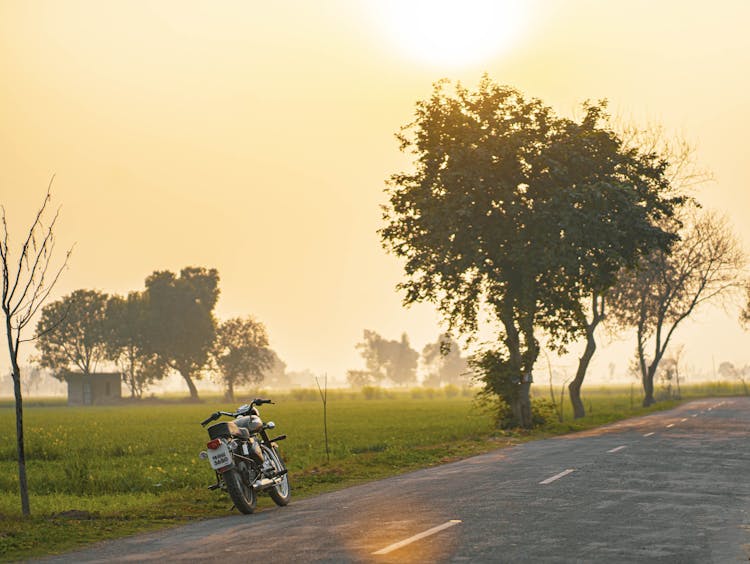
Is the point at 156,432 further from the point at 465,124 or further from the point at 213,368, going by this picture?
the point at 213,368

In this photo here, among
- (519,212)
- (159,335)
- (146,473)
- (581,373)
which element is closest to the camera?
(146,473)

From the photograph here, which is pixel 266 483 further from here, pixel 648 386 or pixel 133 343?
pixel 133 343

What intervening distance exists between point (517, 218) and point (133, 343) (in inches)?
4088

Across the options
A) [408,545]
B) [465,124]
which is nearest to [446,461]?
[408,545]

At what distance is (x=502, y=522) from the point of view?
1171 cm

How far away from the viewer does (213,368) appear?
5394 inches

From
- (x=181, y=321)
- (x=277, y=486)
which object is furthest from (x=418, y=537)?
(x=181, y=321)

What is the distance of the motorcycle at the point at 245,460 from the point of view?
43.9ft

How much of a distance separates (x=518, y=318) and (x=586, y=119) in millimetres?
7851

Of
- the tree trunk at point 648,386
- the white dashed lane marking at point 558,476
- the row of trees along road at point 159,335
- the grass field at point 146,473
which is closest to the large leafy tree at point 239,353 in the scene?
the row of trees along road at point 159,335

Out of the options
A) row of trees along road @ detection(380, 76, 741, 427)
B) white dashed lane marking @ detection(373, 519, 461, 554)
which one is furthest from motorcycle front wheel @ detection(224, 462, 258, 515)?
row of trees along road @ detection(380, 76, 741, 427)

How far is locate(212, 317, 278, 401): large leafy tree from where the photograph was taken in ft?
451

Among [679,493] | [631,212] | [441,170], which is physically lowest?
[679,493]

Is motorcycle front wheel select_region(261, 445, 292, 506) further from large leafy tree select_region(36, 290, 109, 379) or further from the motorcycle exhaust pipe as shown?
large leafy tree select_region(36, 290, 109, 379)
